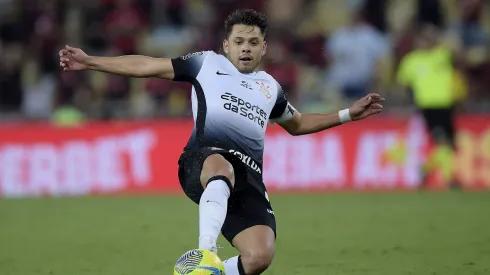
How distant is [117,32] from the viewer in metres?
19.7

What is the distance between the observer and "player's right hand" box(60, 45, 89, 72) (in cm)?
664

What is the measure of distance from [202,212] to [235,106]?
3.60 feet

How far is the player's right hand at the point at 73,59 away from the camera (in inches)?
262

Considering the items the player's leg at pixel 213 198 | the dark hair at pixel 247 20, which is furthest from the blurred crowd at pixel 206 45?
the player's leg at pixel 213 198

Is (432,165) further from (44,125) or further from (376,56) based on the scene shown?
(44,125)

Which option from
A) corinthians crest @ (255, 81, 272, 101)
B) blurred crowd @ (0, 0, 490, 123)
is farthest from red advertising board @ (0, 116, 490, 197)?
corinthians crest @ (255, 81, 272, 101)

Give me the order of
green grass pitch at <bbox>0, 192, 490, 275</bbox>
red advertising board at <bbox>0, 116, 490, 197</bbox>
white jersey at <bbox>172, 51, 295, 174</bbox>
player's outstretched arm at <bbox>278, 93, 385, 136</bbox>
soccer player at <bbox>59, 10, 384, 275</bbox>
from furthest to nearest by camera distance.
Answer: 1. red advertising board at <bbox>0, 116, 490, 197</bbox>
2. green grass pitch at <bbox>0, 192, 490, 275</bbox>
3. player's outstretched arm at <bbox>278, 93, 385, 136</bbox>
4. white jersey at <bbox>172, 51, 295, 174</bbox>
5. soccer player at <bbox>59, 10, 384, 275</bbox>

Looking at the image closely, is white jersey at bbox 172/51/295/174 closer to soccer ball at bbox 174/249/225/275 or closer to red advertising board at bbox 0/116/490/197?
soccer ball at bbox 174/249/225/275

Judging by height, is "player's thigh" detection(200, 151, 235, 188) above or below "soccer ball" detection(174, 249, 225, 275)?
above

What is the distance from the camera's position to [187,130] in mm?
17359

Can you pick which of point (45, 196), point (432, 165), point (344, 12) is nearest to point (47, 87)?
point (45, 196)

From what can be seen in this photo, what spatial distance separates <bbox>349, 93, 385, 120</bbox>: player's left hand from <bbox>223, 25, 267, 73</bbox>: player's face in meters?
0.93

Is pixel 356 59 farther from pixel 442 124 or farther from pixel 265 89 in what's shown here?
pixel 265 89

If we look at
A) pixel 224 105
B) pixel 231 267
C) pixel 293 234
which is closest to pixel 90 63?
pixel 224 105
